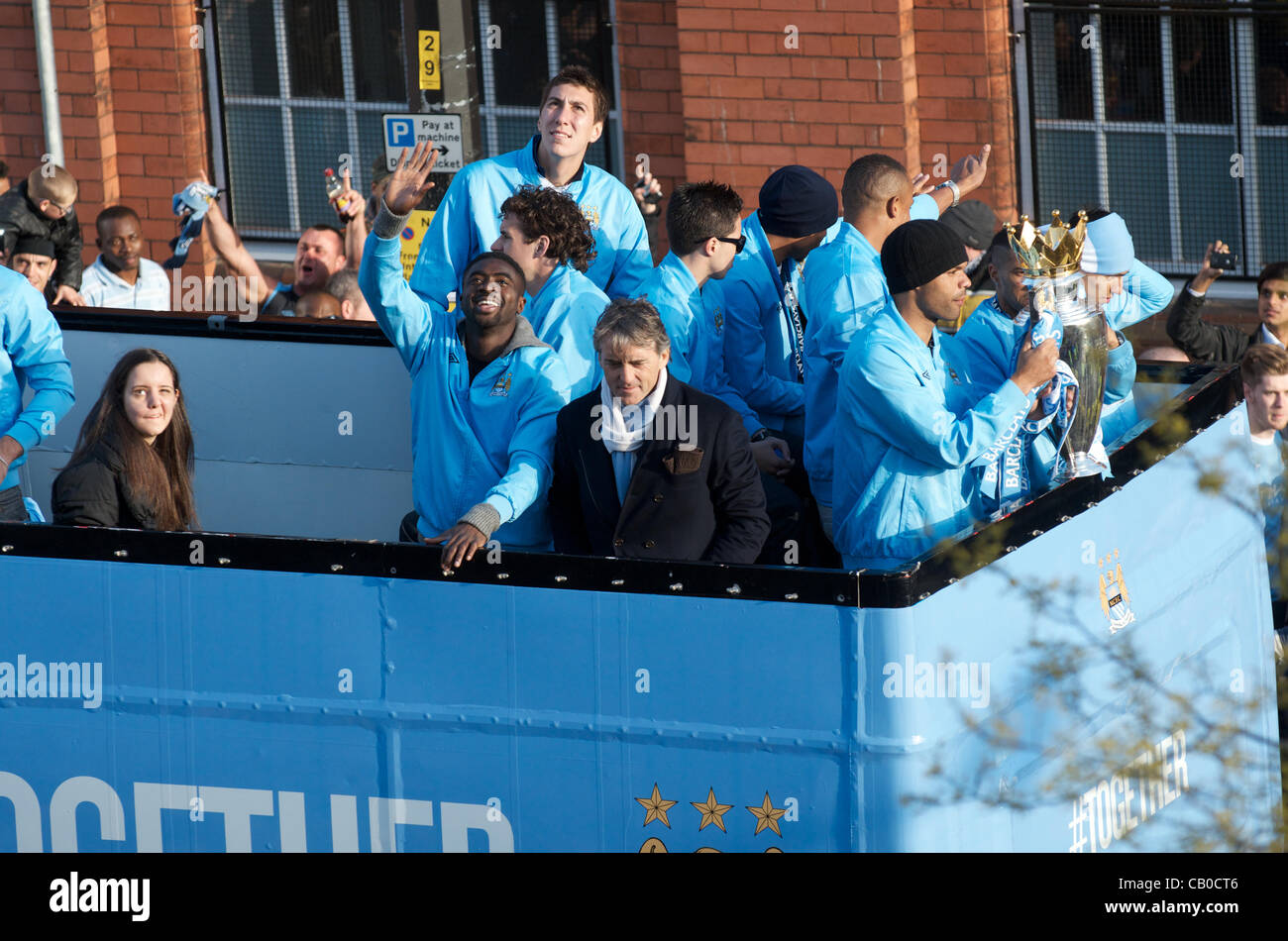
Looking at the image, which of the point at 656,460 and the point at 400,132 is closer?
the point at 656,460

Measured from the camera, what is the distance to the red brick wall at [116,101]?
12.4 meters

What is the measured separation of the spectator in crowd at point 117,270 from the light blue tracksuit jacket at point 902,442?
17.5ft

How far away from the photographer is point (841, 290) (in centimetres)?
616

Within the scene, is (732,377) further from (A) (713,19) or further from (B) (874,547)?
(A) (713,19)

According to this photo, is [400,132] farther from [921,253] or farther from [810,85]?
[921,253]

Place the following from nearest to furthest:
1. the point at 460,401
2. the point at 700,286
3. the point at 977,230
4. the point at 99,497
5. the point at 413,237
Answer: the point at 99,497, the point at 460,401, the point at 700,286, the point at 977,230, the point at 413,237

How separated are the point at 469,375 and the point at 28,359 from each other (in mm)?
1852

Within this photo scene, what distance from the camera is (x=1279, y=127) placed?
36.5ft

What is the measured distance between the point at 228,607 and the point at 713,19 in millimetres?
6627

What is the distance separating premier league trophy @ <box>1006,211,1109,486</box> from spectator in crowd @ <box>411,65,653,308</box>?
1932 mm

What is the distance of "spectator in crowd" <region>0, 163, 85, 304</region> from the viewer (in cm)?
1025

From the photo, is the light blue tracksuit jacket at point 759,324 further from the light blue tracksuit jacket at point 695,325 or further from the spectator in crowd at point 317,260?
the spectator in crowd at point 317,260

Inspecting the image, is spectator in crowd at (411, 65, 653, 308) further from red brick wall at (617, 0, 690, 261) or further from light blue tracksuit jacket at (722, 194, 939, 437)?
red brick wall at (617, 0, 690, 261)

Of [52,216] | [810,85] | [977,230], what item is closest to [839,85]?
[810,85]
